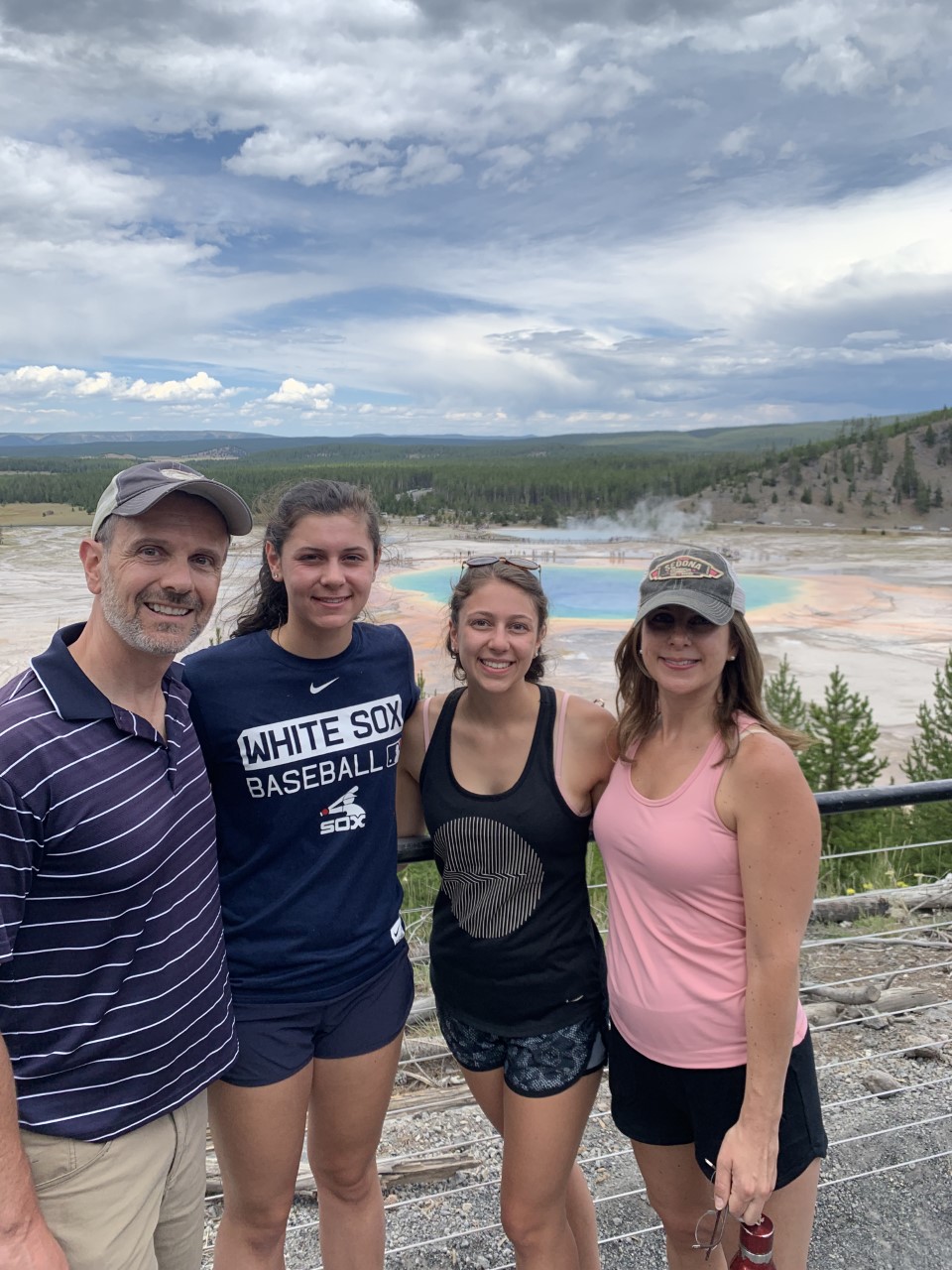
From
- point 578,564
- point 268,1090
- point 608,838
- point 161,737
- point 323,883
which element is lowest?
point 578,564

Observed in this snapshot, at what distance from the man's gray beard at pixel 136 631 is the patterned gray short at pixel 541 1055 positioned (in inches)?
44.5

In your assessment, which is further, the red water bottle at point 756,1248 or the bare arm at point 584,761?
the bare arm at point 584,761

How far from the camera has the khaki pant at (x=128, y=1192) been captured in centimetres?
171

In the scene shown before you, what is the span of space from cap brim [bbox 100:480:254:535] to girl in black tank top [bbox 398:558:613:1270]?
62cm

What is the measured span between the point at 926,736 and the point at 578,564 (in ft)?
116

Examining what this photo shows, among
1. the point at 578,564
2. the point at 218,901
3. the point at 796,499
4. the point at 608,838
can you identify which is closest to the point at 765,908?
the point at 608,838

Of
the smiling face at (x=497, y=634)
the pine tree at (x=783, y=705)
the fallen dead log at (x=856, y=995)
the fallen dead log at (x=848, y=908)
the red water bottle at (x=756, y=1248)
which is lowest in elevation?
the pine tree at (x=783, y=705)

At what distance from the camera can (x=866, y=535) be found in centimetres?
5969

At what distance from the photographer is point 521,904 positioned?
2.18 m

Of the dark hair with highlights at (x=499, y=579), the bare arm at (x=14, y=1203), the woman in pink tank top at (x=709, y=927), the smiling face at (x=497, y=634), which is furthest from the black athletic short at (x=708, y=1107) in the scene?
the bare arm at (x=14, y=1203)

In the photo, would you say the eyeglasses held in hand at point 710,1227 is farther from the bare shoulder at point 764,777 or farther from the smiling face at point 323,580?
the smiling face at point 323,580

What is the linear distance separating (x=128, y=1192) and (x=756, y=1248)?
123 cm

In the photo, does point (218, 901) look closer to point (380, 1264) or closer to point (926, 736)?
point (380, 1264)

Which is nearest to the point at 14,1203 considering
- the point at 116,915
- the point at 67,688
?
the point at 116,915
